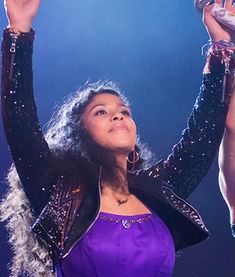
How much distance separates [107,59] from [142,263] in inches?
61.8

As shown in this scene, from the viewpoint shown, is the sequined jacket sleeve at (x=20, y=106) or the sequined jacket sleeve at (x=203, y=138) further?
the sequined jacket sleeve at (x=203, y=138)

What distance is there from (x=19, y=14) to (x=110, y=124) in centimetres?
40

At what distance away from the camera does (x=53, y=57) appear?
2.71m

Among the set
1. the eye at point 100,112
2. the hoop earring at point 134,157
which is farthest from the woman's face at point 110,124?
the hoop earring at point 134,157

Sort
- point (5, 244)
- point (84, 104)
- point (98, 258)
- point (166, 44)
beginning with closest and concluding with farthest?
point (98, 258)
point (84, 104)
point (5, 244)
point (166, 44)

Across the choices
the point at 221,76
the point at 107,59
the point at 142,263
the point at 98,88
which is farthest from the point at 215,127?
the point at 107,59

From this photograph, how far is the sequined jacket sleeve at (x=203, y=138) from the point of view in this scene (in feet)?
5.42

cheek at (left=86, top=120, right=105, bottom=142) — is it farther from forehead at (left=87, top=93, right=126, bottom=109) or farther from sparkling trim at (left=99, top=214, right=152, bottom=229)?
sparkling trim at (left=99, top=214, right=152, bottom=229)

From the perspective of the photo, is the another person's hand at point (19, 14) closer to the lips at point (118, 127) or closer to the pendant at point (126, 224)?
the lips at point (118, 127)

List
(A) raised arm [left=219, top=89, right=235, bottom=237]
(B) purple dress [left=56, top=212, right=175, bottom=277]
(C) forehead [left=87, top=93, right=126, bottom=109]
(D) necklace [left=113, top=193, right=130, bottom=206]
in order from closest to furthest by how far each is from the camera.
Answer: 1. (B) purple dress [left=56, top=212, right=175, bottom=277]
2. (D) necklace [left=113, top=193, right=130, bottom=206]
3. (C) forehead [left=87, top=93, right=126, bottom=109]
4. (A) raised arm [left=219, top=89, right=235, bottom=237]

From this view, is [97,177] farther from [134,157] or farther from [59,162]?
[134,157]

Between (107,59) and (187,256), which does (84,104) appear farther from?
(187,256)

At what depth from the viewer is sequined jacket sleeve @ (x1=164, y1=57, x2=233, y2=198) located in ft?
5.42

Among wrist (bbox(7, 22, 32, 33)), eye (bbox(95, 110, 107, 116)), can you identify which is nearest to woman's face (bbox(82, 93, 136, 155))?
eye (bbox(95, 110, 107, 116))
